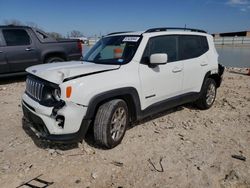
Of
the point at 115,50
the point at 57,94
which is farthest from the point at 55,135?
the point at 115,50

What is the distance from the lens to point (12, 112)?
561 cm

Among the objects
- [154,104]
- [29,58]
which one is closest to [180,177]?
[154,104]

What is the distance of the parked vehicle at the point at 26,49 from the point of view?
812cm

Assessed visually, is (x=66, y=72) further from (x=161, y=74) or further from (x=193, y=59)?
(x=193, y=59)

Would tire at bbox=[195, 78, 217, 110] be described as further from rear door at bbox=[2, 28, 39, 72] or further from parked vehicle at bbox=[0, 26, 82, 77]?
rear door at bbox=[2, 28, 39, 72]

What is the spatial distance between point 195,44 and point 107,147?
9.77ft

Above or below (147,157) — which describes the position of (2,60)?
above

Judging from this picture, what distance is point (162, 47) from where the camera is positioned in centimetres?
459

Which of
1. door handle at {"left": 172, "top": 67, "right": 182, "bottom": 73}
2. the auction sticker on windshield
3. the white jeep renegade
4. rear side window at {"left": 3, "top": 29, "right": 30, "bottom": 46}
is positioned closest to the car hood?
→ the white jeep renegade

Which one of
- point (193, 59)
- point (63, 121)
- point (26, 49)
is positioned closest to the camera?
point (63, 121)

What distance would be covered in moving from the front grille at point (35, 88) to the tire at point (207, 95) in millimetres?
3516

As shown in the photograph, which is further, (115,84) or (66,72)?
(115,84)

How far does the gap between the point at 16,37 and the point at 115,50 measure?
5.28m

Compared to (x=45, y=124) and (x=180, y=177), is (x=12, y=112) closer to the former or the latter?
(x=45, y=124)
